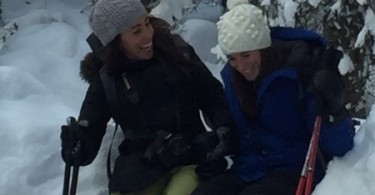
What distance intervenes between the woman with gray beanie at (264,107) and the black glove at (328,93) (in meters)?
0.17

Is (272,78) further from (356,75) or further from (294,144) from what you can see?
(356,75)

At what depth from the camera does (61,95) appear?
8867 millimetres

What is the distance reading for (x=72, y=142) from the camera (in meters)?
5.15

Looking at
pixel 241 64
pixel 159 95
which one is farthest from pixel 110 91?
pixel 241 64

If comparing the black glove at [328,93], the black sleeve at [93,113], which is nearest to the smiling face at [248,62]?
the black glove at [328,93]

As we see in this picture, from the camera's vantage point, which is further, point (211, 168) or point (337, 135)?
point (211, 168)

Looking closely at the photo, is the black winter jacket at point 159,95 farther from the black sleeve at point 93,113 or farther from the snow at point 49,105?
the snow at point 49,105

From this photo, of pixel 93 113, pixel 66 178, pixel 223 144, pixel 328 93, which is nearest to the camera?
pixel 328 93

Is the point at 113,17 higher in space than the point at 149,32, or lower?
higher

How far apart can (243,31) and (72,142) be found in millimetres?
1214

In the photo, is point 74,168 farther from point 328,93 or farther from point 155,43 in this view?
point 328,93

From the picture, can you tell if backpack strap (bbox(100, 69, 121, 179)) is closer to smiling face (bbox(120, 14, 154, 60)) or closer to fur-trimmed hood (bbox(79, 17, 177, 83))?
fur-trimmed hood (bbox(79, 17, 177, 83))

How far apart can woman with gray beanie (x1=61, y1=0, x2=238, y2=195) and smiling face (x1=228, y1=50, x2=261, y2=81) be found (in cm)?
39

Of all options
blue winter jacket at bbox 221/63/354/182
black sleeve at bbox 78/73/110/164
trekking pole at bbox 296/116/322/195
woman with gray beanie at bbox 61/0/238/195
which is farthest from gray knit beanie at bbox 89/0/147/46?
trekking pole at bbox 296/116/322/195
